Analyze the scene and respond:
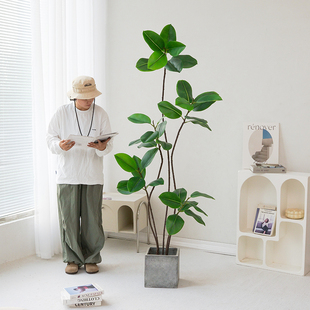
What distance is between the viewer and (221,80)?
11.1ft

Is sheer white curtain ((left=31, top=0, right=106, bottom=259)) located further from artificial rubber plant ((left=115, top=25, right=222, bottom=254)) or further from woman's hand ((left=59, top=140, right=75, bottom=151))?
artificial rubber plant ((left=115, top=25, right=222, bottom=254))

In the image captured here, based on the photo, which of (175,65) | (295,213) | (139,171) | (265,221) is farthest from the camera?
(265,221)

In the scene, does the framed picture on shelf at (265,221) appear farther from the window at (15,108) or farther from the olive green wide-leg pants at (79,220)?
the window at (15,108)

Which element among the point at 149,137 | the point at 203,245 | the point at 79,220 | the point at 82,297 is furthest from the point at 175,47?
Result: the point at 203,245

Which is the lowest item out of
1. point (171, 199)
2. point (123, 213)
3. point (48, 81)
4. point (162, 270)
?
point (162, 270)

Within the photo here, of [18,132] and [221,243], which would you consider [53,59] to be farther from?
[221,243]

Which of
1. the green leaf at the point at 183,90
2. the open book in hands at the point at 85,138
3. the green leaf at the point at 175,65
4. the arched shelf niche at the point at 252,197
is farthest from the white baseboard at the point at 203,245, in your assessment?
the green leaf at the point at 175,65

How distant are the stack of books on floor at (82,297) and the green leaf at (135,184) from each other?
25.6 inches

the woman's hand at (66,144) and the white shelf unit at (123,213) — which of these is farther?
the white shelf unit at (123,213)

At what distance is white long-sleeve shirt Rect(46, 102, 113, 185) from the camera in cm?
292

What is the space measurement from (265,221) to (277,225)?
0.11 m

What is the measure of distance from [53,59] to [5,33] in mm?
408

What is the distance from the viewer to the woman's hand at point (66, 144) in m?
2.77

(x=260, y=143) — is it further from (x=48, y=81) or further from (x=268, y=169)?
(x=48, y=81)
